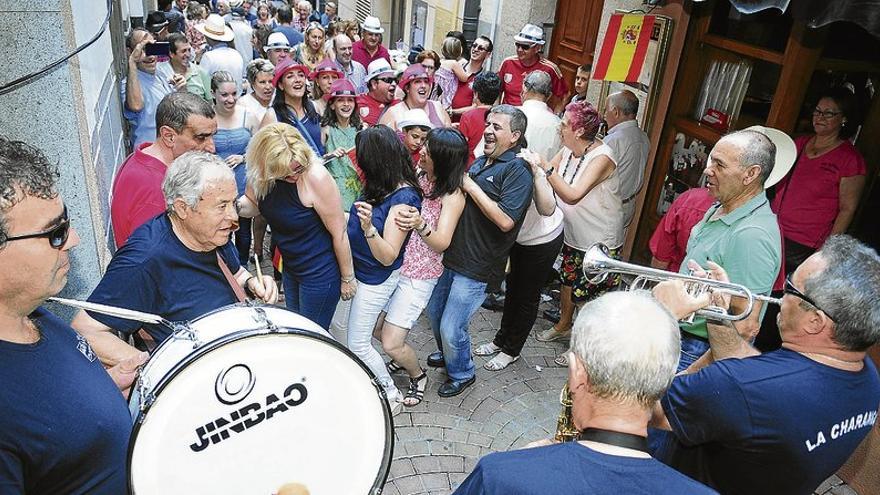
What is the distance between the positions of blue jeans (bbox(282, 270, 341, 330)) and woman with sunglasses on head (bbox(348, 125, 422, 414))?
0.52 feet

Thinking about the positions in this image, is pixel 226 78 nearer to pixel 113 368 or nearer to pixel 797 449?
pixel 113 368

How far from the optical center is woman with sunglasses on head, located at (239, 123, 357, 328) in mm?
3512

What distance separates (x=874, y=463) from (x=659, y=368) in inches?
129

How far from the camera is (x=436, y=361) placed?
16.2 feet

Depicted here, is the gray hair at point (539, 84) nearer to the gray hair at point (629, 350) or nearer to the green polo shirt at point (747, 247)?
the green polo shirt at point (747, 247)

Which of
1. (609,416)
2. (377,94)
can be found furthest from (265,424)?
(377,94)

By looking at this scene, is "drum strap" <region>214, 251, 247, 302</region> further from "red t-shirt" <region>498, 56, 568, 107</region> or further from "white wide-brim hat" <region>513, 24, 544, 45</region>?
"white wide-brim hat" <region>513, 24, 544, 45</region>

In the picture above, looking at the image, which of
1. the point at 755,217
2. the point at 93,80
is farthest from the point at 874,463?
the point at 93,80

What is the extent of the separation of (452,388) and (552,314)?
156 centimetres

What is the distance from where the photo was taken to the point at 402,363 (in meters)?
4.32

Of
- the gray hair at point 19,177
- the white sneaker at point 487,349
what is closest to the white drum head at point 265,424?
the gray hair at point 19,177

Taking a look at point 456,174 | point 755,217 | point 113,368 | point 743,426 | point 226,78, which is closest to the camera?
point 743,426

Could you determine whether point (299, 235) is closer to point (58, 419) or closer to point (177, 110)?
point (177, 110)

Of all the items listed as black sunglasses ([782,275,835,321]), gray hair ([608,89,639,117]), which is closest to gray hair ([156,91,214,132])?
black sunglasses ([782,275,835,321])
